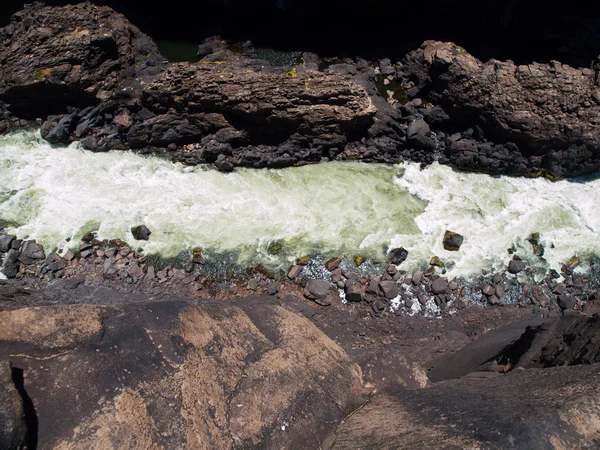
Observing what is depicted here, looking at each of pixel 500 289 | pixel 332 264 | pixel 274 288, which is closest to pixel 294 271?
pixel 274 288

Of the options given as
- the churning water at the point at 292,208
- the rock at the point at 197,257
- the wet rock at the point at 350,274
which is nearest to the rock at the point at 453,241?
the churning water at the point at 292,208

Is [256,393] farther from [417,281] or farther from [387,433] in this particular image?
[417,281]

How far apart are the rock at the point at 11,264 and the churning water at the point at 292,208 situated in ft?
2.31

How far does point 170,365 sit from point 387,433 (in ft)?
10.8

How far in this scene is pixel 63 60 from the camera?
→ 15.4 meters

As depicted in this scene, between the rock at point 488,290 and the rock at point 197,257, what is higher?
the rock at point 488,290

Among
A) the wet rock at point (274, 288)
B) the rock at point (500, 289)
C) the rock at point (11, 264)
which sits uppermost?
A: the rock at point (500, 289)

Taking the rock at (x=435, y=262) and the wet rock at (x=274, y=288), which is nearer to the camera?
the wet rock at (x=274, y=288)

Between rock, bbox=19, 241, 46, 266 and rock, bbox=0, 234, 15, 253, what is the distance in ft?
1.39

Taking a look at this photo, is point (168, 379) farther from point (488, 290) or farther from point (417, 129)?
point (417, 129)

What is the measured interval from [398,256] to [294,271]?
3040mm

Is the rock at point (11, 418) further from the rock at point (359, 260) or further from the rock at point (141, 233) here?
the rock at point (359, 260)

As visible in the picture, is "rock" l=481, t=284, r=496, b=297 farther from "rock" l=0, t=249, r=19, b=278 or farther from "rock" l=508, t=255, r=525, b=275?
"rock" l=0, t=249, r=19, b=278

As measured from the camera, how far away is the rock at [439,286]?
475 inches
